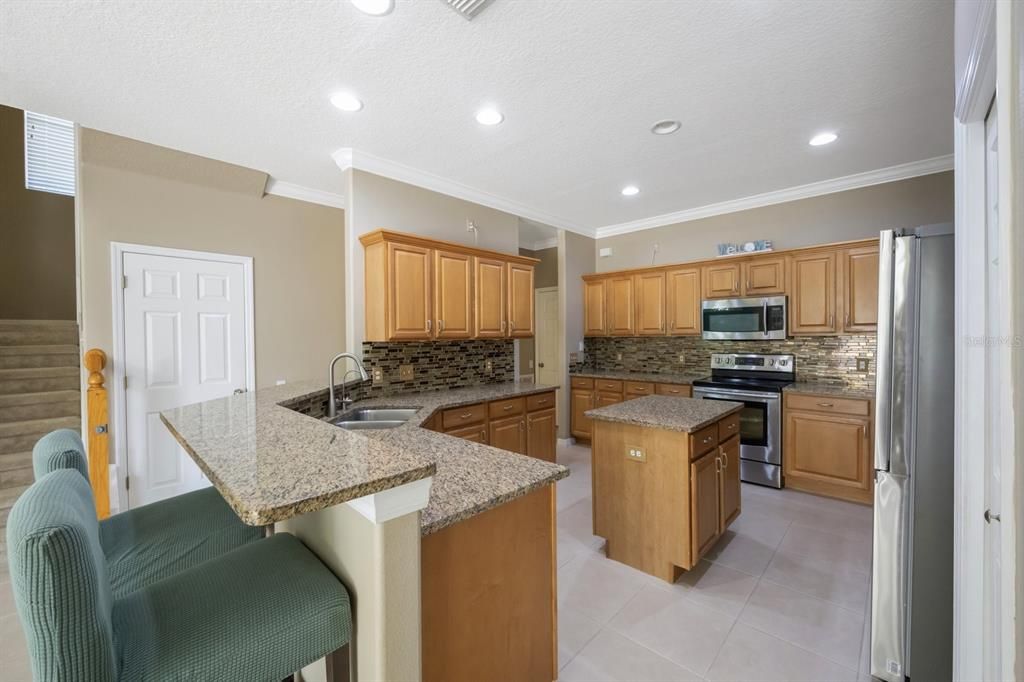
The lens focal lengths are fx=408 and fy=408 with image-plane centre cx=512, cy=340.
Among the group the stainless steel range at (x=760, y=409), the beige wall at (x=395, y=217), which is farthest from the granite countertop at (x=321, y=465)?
the stainless steel range at (x=760, y=409)

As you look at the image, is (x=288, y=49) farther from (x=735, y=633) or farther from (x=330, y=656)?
(x=735, y=633)

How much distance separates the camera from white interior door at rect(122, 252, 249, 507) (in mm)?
3092

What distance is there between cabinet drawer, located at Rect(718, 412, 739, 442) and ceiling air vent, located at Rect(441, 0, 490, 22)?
8.32ft

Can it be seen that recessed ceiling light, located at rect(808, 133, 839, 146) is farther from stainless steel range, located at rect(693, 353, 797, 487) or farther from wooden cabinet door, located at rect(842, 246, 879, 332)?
stainless steel range, located at rect(693, 353, 797, 487)

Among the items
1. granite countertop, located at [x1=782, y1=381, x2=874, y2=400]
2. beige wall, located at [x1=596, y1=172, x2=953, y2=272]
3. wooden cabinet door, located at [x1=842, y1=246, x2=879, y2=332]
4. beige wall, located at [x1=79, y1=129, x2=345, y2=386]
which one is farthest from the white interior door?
wooden cabinet door, located at [x1=842, y1=246, x2=879, y2=332]

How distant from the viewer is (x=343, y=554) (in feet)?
3.26

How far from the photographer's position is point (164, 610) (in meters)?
0.88

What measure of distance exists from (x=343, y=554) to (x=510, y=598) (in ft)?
1.82

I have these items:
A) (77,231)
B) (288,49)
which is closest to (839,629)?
(288,49)

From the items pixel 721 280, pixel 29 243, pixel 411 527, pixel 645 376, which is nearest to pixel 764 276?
pixel 721 280

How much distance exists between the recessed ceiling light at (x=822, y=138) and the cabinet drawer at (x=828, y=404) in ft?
6.55

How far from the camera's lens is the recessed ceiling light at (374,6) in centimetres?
170

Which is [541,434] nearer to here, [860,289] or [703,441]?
[703,441]

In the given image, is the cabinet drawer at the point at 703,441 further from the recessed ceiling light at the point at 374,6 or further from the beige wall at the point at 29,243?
the beige wall at the point at 29,243
